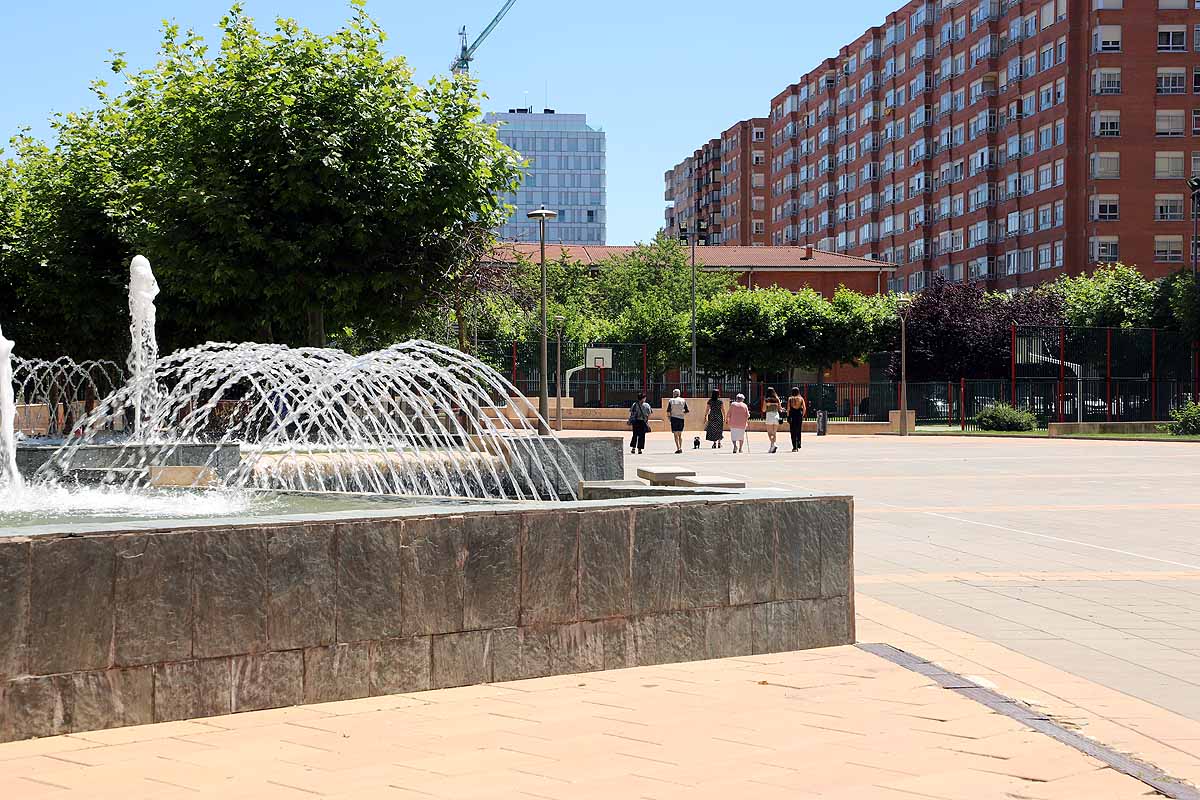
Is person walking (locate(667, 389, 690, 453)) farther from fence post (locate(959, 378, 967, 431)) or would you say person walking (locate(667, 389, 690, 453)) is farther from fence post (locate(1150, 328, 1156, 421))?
fence post (locate(1150, 328, 1156, 421))

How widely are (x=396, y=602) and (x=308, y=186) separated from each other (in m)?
18.1

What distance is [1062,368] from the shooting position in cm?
4591

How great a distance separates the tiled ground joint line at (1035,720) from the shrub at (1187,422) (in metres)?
40.2

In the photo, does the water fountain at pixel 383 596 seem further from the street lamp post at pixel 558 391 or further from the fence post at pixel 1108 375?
the fence post at pixel 1108 375

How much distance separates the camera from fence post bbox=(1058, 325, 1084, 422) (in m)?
45.6

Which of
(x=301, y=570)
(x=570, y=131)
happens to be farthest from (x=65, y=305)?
(x=570, y=131)

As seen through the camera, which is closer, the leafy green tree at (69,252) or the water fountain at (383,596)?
the water fountain at (383,596)

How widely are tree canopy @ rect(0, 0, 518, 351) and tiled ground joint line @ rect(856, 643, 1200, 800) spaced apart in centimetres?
1781

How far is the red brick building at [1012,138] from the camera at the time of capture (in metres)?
71.4

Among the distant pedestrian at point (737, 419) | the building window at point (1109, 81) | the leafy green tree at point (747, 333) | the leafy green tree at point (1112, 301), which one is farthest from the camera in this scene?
the building window at point (1109, 81)

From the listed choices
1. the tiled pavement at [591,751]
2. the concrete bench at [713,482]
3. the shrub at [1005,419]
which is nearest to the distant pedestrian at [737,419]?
the shrub at [1005,419]

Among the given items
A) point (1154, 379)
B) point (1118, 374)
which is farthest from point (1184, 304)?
point (1118, 374)

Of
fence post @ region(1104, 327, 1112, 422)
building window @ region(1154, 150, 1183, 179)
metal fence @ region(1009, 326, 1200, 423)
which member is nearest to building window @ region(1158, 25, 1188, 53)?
building window @ region(1154, 150, 1183, 179)

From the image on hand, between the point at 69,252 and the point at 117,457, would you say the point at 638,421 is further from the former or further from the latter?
the point at 117,457
